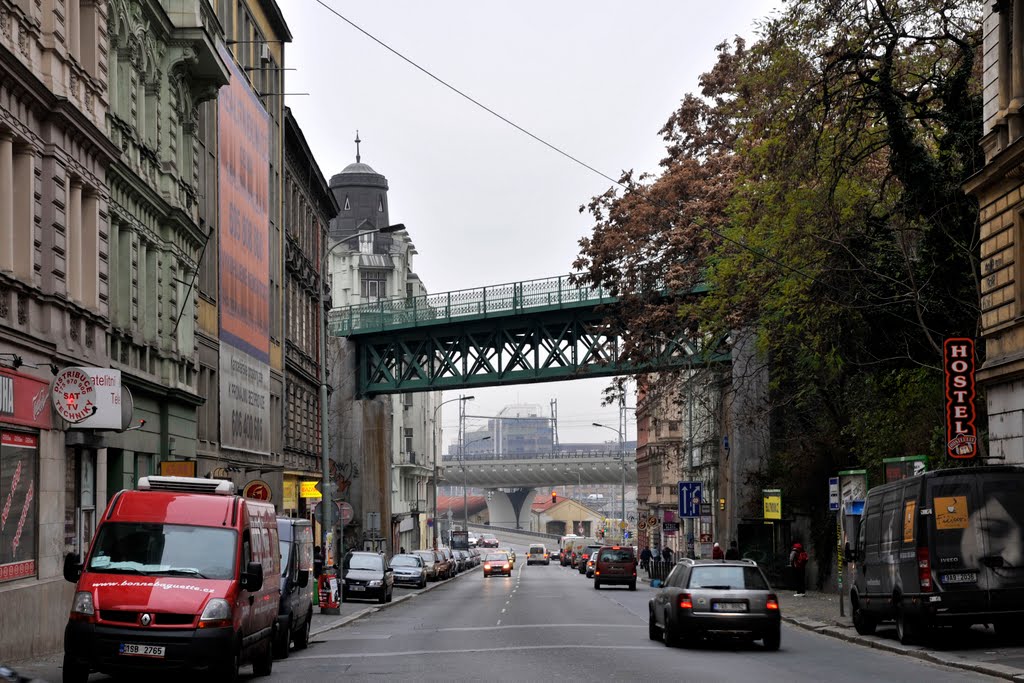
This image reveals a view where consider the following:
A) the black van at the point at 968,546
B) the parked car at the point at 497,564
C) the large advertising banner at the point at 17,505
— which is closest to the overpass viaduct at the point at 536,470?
the parked car at the point at 497,564

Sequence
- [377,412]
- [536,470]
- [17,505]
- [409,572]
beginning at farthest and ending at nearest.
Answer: [536,470] < [377,412] < [409,572] < [17,505]

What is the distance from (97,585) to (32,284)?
6841mm

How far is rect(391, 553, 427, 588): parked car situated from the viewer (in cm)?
5891

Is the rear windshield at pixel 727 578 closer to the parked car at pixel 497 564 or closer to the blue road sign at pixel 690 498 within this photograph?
the blue road sign at pixel 690 498

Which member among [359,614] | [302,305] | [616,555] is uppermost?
[302,305]

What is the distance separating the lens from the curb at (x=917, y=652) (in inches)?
685

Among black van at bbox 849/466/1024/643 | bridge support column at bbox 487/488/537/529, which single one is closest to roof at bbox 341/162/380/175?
bridge support column at bbox 487/488/537/529

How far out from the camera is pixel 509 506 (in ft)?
583

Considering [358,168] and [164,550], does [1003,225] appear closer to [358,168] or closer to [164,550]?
[164,550]

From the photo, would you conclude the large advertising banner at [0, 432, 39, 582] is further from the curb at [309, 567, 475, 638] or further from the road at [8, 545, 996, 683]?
the curb at [309, 567, 475, 638]

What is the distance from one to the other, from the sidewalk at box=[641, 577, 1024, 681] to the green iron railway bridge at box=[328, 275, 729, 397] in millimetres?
23887

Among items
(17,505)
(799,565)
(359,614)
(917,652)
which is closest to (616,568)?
(799,565)

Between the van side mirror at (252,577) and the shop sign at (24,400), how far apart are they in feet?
16.6

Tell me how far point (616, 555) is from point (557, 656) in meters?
36.9
